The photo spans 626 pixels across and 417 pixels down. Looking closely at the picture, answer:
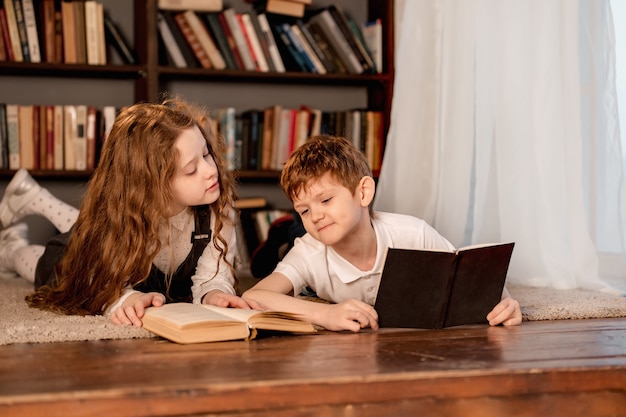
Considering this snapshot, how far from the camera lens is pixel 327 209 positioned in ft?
5.77

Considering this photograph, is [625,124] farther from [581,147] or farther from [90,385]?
[90,385]

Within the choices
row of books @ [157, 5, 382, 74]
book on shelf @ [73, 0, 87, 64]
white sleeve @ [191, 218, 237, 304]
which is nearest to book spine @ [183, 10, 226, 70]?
row of books @ [157, 5, 382, 74]

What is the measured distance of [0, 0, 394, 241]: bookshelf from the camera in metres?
3.27

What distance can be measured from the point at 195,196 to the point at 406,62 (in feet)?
4.06

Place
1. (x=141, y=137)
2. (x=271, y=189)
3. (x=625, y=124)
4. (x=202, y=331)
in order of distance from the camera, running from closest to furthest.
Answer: (x=202, y=331), (x=141, y=137), (x=625, y=124), (x=271, y=189)

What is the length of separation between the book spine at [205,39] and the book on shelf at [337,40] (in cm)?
43

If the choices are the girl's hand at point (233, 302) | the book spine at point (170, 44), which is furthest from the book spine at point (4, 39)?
the girl's hand at point (233, 302)

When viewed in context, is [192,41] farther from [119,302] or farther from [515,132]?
[119,302]

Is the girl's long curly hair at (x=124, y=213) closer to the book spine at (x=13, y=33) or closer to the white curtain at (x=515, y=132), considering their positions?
the white curtain at (x=515, y=132)

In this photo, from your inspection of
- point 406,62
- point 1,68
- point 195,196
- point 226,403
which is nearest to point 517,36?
point 406,62

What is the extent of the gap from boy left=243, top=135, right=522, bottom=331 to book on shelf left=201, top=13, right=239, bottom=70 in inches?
62.9

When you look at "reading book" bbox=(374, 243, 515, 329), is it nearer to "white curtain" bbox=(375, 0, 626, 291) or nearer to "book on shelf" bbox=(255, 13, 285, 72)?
"white curtain" bbox=(375, 0, 626, 291)

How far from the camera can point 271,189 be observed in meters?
3.68

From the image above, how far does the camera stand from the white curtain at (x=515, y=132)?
7.04 ft
